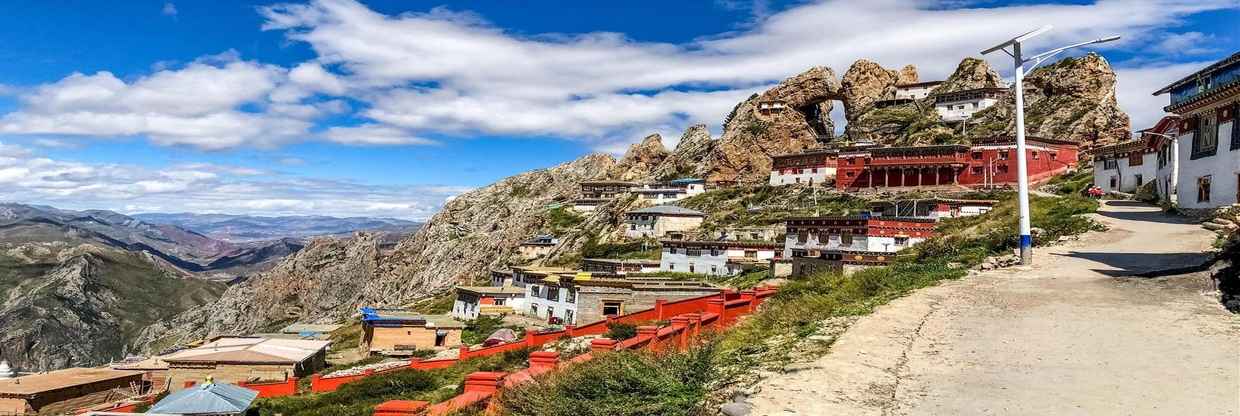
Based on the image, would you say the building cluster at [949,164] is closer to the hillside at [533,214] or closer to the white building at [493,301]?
the hillside at [533,214]

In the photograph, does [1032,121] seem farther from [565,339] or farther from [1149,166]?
[565,339]

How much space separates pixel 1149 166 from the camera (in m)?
58.5

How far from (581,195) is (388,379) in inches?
4406

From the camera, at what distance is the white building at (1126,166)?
58.5 m

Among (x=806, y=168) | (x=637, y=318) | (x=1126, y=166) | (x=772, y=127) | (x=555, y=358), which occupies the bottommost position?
(x=637, y=318)

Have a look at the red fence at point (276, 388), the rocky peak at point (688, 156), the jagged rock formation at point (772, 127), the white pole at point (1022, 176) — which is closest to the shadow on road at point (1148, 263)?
the white pole at point (1022, 176)

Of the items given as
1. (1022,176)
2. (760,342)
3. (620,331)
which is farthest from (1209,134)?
(760,342)

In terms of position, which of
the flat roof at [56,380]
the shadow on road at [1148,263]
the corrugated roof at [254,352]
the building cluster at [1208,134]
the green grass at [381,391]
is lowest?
the flat roof at [56,380]

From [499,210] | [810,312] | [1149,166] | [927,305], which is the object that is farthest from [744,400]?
[499,210]

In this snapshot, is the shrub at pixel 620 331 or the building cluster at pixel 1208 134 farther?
the building cluster at pixel 1208 134

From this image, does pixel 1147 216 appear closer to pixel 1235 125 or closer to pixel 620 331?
pixel 1235 125

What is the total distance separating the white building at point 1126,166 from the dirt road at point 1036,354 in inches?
1727

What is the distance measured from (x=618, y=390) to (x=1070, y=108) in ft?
357

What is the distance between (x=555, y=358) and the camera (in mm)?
13938
